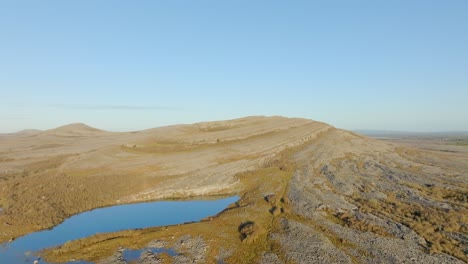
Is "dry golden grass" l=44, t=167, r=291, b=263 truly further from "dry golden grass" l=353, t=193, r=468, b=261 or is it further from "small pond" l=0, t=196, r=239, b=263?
"dry golden grass" l=353, t=193, r=468, b=261

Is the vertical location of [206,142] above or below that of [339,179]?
above

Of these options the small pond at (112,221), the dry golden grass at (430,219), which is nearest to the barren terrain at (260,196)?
the dry golden grass at (430,219)

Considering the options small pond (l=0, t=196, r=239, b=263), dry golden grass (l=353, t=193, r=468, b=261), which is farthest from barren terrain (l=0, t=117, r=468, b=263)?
small pond (l=0, t=196, r=239, b=263)

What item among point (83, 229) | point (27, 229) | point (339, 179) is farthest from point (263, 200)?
point (27, 229)

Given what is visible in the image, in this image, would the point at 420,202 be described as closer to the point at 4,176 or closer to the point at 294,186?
the point at 294,186

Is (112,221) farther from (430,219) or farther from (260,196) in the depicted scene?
(430,219)
